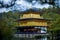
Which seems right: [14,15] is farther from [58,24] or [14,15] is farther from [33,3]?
[58,24]

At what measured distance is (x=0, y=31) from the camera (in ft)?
12.8

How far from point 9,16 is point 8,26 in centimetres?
19

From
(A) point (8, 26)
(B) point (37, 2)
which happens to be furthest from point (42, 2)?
(A) point (8, 26)

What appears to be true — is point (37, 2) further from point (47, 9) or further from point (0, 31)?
point (0, 31)

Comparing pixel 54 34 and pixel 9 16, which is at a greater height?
pixel 9 16

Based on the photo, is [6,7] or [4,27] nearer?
[4,27]

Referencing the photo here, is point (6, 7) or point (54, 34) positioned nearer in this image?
point (54, 34)

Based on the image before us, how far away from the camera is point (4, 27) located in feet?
12.7

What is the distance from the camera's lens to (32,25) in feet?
12.9

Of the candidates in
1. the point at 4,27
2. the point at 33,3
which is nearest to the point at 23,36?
the point at 4,27

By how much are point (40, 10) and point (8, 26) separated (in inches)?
26.2

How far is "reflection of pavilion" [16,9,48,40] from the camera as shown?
12.7 feet

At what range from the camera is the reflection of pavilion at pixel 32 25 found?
387cm

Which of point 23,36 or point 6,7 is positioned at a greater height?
point 6,7
